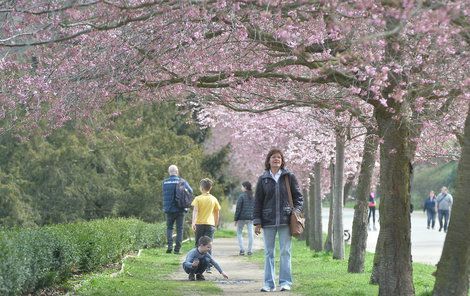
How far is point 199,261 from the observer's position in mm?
15531

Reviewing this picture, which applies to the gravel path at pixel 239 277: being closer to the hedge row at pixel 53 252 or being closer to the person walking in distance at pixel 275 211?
the person walking in distance at pixel 275 211

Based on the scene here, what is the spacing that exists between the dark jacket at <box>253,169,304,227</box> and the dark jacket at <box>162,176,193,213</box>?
28.6 ft

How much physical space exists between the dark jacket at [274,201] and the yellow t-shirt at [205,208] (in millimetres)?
4728

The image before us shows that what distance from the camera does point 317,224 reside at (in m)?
26.3

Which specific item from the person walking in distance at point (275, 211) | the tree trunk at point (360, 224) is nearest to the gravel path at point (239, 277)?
the person walking in distance at point (275, 211)

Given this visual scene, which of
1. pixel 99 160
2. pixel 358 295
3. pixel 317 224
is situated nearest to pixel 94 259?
pixel 358 295

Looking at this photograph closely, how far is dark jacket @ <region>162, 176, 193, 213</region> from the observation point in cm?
2214

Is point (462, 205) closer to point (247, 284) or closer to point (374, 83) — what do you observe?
point (374, 83)

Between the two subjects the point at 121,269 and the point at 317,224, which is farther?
the point at 317,224

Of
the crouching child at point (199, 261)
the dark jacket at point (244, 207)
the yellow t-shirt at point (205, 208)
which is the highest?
the dark jacket at point (244, 207)

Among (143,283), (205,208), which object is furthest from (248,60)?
(205,208)

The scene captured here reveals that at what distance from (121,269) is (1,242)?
6939mm

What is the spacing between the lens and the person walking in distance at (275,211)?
1331 cm

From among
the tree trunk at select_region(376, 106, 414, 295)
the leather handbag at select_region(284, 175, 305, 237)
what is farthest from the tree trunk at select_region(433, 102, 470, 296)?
the leather handbag at select_region(284, 175, 305, 237)
